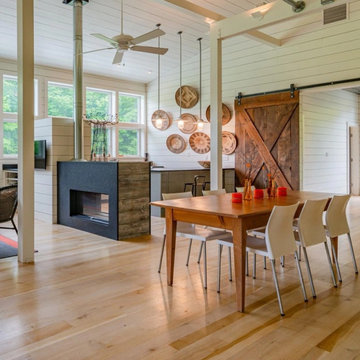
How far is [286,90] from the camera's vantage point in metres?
8.00

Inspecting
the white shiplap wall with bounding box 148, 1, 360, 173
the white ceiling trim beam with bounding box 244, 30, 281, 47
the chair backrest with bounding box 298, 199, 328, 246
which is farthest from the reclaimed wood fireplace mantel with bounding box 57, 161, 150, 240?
the white shiplap wall with bounding box 148, 1, 360, 173

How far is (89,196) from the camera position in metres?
6.04

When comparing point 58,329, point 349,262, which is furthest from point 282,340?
point 349,262

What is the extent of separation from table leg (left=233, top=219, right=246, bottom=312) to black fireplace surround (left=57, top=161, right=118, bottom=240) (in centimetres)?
272

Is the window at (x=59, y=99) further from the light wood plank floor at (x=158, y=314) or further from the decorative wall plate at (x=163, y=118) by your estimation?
the light wood plank floor at (x=158, y=314)

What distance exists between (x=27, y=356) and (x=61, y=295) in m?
0.98

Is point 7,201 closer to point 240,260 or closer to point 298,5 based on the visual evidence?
point 240,260

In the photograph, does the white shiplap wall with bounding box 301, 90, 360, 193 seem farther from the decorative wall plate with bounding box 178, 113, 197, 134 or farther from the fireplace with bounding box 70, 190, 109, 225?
the fireplace with bounding box 70, 190, 109, 225

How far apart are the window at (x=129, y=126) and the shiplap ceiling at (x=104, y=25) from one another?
135cm

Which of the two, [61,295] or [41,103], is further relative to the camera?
[41,103]

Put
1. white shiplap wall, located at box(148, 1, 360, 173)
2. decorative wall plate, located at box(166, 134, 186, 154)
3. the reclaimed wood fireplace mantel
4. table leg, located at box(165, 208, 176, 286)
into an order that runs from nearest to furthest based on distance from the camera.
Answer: table leg, located at box(165, 208, 176, 286) → the reclaimed wood fireplace mantel → white shiplap wall, located at box(148, 1, 360, 173) → decorative wall plate, located at box(166, 134, 186, 154)

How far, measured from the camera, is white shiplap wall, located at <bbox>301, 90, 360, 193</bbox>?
8516 mm

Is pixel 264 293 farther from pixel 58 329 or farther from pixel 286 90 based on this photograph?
pixel 286 90

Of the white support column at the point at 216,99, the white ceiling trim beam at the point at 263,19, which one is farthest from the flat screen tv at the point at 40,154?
the white ceiling trim beam at the point at 263,19
